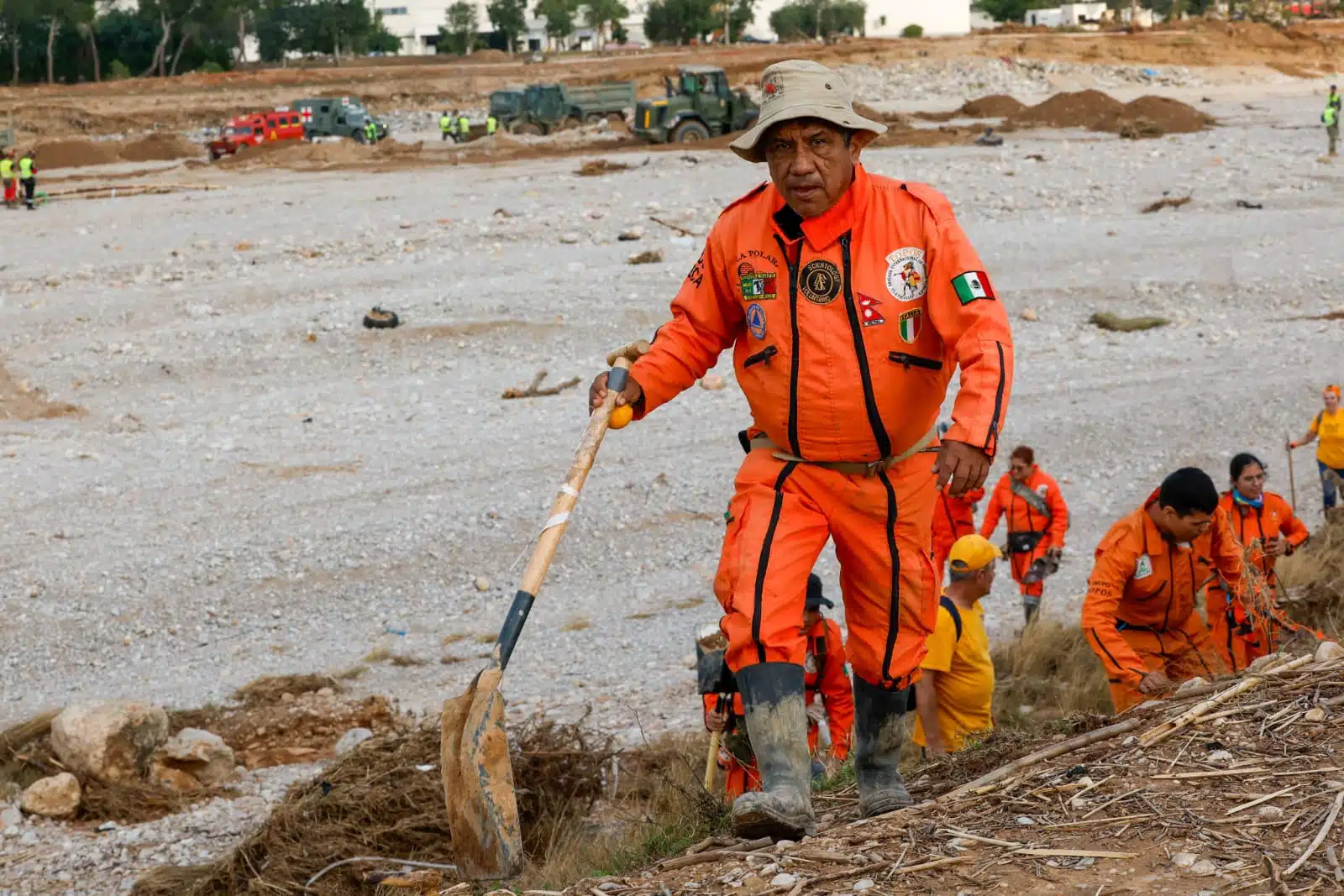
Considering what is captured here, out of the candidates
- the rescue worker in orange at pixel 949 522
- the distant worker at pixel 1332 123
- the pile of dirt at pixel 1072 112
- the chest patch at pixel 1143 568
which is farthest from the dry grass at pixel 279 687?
the pile of dirt at pixel 1072 112

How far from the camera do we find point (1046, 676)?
27.8ft

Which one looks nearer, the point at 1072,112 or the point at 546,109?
the point at 1072,112

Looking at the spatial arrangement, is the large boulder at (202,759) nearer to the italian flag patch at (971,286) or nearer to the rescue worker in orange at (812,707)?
the rescue worker in orange at (812,707)

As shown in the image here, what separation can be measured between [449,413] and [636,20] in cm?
8270

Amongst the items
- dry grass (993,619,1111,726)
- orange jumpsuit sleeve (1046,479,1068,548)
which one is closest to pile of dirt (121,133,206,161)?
orange jumpsuit sleeve (1046,479,1068,548)

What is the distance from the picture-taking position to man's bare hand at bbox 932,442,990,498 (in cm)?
381

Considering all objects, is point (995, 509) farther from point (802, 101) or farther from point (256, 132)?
point (256, 132)

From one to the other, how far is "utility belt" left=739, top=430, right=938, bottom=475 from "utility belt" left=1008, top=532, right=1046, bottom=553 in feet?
17.2

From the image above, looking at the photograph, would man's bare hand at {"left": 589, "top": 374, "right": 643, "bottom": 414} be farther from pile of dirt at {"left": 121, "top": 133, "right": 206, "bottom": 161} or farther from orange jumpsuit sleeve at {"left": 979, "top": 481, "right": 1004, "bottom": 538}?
pile of dirt at {"left": 121, "top": 133, "right": 206, "bottom": 161}

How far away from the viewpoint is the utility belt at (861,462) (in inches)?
162

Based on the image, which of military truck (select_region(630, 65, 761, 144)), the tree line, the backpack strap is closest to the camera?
the backpack strap

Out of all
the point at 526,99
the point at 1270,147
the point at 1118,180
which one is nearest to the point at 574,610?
Answer: the point at 1118,180

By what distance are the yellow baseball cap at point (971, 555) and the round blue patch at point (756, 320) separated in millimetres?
2461

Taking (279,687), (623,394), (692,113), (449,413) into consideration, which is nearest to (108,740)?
(279,687)
